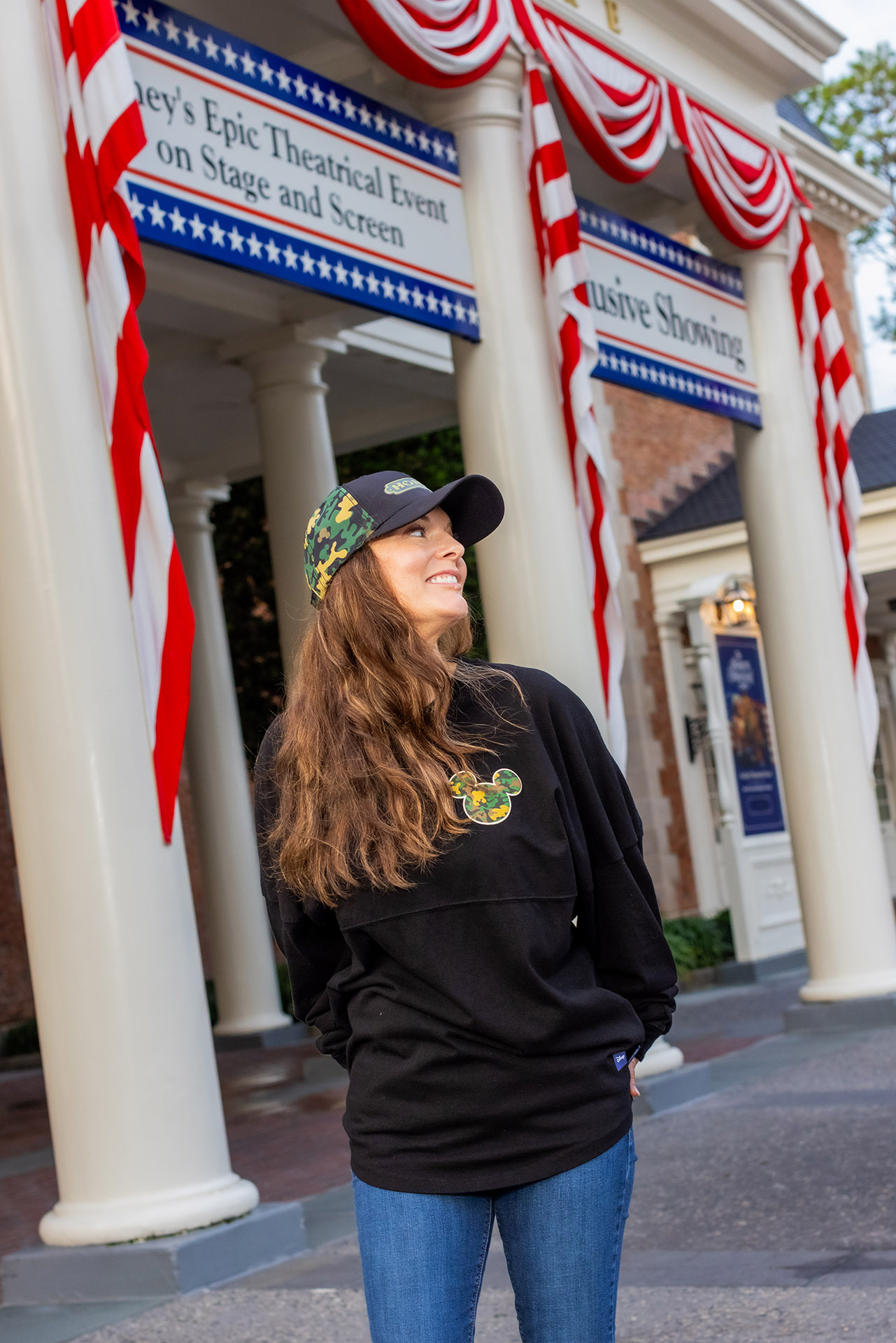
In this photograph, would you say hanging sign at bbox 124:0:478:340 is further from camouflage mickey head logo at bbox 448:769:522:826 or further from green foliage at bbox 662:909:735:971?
green foliage at bbox 662:909:735:971

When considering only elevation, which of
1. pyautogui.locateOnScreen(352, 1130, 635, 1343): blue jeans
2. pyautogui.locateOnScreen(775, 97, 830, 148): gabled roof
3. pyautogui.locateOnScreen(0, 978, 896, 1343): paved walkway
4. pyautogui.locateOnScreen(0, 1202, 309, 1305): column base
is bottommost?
→ pyautogui.locateOnScreen(0, 978, 896, 1343): paved walkway

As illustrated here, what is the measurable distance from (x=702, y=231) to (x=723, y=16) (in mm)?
1257

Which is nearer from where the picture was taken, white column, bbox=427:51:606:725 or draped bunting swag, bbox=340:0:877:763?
draped bunting swag, bbox=340:0:877:763

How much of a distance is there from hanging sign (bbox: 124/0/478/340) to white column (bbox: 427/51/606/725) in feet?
0.38

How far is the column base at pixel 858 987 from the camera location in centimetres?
914

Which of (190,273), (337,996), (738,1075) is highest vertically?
(190,273)

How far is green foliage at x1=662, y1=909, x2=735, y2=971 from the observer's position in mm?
14211

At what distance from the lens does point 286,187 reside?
6352 mm

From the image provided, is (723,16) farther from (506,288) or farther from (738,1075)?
(738,1075)

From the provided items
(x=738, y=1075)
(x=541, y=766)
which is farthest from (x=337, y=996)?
(x=738, y=1075)

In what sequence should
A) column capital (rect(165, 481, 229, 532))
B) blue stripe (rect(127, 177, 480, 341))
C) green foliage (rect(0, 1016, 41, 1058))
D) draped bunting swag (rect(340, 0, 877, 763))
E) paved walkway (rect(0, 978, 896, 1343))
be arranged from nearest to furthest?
1. paved walkway (rect(0, 978, 896, 1343))
2. blue stripe (rect(127, 177, 480, 341))
3. draped bunting swag (rect(340, 0, 877, 763))
4. column capital (rect(165, 481, 229, 532))
5. green foliage (rect(0, 1016, 41, 1058))

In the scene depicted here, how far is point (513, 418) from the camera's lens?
739 centimetres

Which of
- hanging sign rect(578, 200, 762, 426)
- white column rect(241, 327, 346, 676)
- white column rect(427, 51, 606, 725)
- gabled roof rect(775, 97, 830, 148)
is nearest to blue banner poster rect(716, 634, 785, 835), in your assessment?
hanging sign rect(578, 200, 762, 426)

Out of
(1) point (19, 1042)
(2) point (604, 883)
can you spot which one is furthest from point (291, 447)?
(2) point (604, 883)
